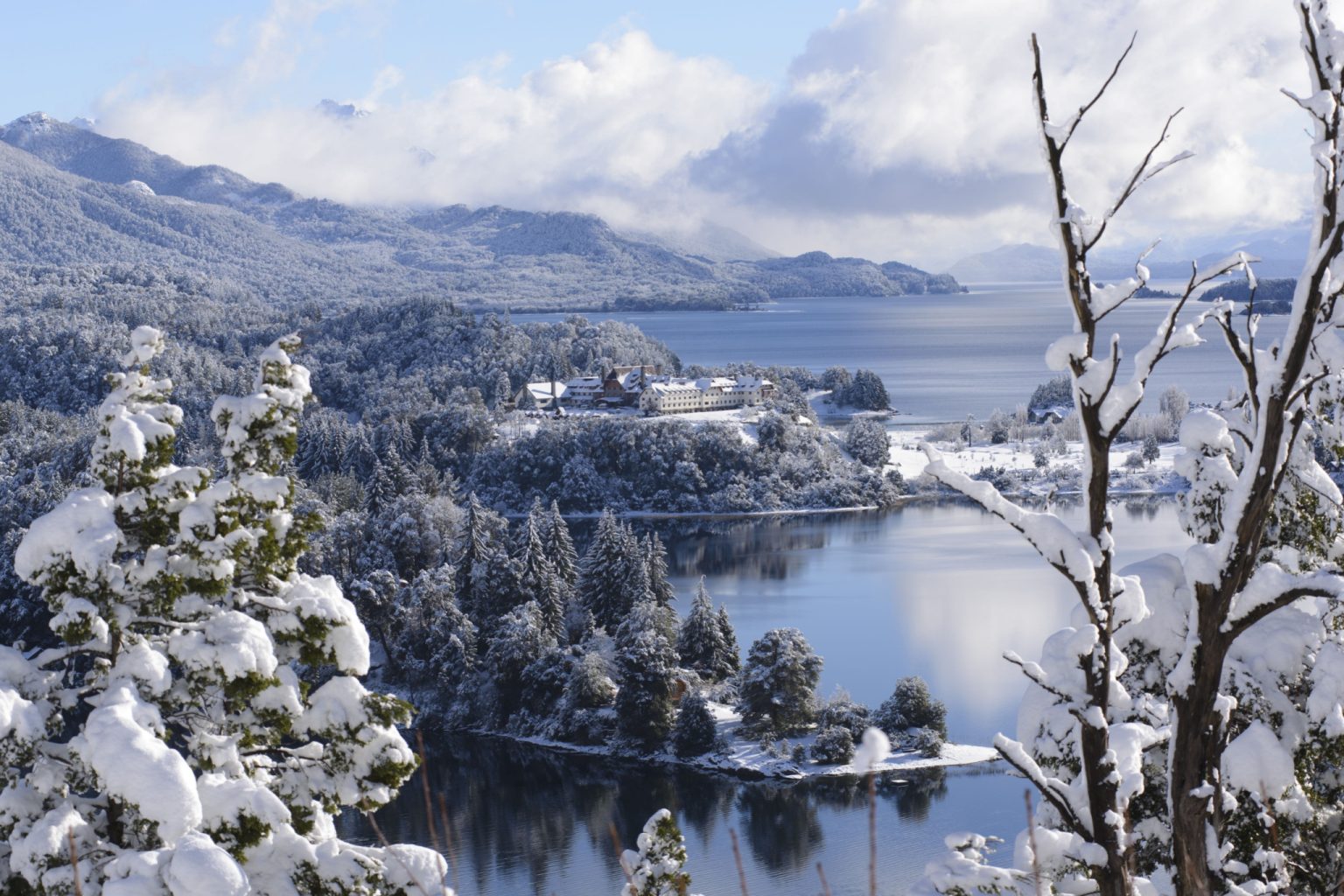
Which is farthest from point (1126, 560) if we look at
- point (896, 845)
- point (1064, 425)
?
point (1064, 425)

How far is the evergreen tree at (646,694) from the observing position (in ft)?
72.0

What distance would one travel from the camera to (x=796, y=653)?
70.4ft

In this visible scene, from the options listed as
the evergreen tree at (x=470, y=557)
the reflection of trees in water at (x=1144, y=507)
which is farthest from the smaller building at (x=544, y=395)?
the evergreen tree at (x=470, y=557)

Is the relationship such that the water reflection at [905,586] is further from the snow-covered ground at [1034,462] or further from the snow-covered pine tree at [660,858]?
the snow-covered pine tree at [660,858]

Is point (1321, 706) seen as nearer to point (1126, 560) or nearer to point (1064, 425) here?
point (1126, 560)

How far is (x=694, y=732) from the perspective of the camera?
2147 cm

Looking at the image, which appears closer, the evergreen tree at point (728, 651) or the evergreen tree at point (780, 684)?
the evergreen tree at point (780, 684)

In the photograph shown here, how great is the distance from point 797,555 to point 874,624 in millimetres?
9184

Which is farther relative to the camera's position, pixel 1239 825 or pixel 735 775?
pixel 735 775

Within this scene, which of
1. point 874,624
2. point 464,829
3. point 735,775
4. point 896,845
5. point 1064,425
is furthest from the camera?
point 1064,425

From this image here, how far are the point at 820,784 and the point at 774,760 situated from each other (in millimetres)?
1074

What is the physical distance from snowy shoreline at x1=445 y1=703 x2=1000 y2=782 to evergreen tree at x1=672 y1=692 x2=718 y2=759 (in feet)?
0.47

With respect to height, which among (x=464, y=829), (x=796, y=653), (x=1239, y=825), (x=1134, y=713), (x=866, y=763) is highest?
(x=866, y=763)

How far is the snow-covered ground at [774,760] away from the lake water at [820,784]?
34 centimetres
